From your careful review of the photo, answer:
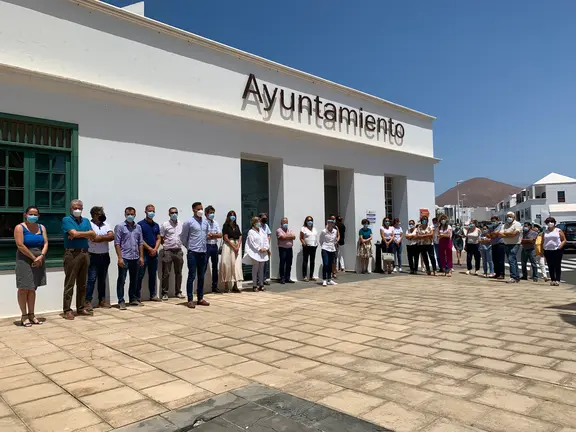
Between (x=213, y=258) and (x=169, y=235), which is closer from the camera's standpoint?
(x=169, y=235)

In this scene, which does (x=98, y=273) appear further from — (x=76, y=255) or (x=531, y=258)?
(x=531, y=258)

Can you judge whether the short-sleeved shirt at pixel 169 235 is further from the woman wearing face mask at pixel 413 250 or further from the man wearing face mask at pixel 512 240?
the man wearing face mask at pixel 512 240

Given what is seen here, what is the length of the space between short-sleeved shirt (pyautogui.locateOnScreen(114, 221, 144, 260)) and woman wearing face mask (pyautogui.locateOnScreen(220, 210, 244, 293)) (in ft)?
7.00

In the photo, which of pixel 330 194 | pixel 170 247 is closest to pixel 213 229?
pixel 170 247

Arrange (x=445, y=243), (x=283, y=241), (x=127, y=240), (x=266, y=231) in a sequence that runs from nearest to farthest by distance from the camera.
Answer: (x=127, y=240) < (x=266, y=231) < (x=283, y=241) < (x=445, y=243)

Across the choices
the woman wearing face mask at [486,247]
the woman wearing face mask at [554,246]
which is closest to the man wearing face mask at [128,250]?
the woman wearing face mask at [486,247]

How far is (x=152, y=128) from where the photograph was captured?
28.7 feet

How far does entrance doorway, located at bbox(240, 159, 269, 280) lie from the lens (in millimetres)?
11031

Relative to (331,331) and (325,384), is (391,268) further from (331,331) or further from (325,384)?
(325,384)

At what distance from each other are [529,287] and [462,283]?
1.51 meters

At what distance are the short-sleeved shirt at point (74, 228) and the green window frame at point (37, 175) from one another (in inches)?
32.8

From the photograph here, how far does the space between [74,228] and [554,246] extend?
10.5 metres

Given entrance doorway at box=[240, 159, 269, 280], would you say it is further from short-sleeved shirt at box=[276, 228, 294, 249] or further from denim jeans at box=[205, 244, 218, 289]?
denim jeans at box=[205, 244, 218, 289]

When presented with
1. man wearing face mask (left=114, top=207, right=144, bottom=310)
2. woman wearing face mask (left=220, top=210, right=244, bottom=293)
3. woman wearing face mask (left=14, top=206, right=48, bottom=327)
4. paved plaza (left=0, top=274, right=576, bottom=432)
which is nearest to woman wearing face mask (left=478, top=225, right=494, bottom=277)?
paved plaza (left=0, top=274, right=576, bottom=432)
